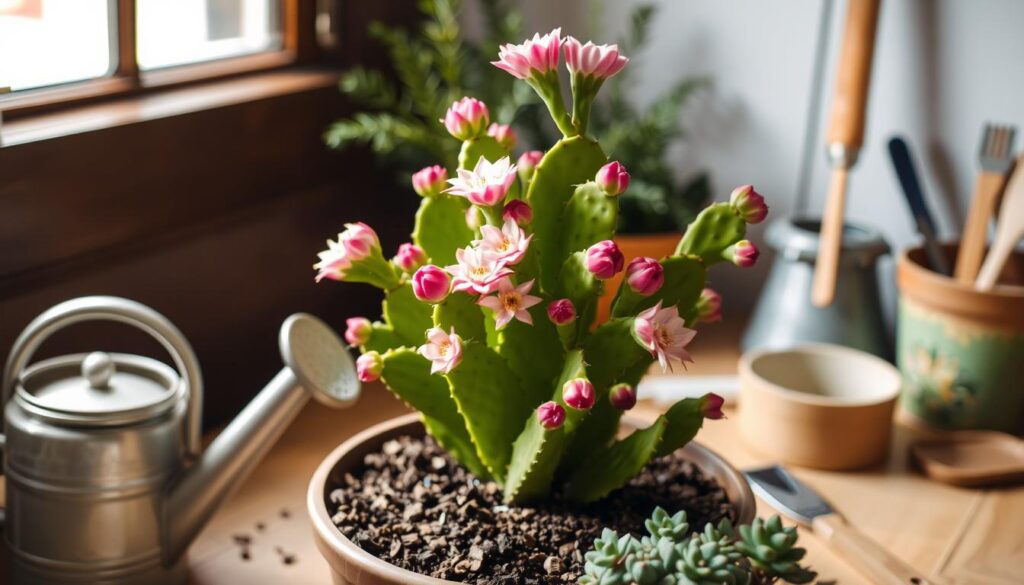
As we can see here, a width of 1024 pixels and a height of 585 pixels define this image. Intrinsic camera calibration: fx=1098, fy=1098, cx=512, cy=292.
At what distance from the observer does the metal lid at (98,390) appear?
0.79 meters

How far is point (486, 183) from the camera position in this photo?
2.28 feet

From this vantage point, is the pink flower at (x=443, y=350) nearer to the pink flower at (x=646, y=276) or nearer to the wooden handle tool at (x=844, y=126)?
the pink flower at (x=646, y=276)

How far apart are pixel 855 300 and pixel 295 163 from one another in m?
0.68

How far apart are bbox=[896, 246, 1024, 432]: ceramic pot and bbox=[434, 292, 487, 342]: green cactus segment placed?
654mm

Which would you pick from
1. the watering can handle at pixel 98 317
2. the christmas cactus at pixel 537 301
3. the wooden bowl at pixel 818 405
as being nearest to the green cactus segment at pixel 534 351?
the christmas cactus at pixel 537 301

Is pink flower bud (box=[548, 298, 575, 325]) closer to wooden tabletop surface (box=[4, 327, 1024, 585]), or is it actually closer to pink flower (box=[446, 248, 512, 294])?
pink flower (box=[446, 248, 512, 294])

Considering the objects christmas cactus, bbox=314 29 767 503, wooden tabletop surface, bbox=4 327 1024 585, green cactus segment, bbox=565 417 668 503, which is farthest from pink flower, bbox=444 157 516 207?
wooden tabletop surface, bbox=4 327 1024 585

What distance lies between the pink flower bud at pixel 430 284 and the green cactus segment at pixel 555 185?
0.09 m

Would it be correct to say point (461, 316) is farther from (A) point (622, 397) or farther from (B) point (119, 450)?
(B) point (119, 450)

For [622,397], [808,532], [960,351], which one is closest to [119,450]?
[622,397]

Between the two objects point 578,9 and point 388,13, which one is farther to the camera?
point 578,9

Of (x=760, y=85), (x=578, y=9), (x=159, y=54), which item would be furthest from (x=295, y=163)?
(x=760, y=85)

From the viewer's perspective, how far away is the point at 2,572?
2.86 feet

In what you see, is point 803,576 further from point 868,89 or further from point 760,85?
point 760,85
